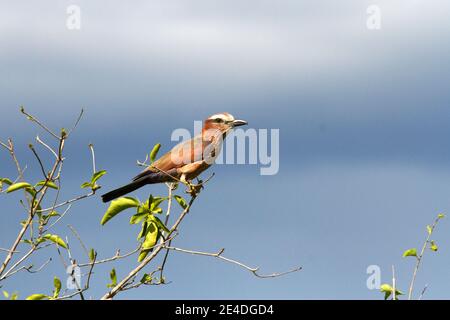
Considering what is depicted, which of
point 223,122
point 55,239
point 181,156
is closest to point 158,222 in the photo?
point 55,239

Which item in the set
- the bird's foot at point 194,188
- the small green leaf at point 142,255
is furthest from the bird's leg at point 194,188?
the small green leaf at point 142,255

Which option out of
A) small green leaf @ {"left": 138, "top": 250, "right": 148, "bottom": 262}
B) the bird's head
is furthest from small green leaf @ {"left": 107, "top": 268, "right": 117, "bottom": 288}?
the bird's head

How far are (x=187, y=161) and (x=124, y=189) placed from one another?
90cm

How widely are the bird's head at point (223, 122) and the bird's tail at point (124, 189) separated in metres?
1.42

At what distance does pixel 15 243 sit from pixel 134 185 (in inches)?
119

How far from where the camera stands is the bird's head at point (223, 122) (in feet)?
29.6

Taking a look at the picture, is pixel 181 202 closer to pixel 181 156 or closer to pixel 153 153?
pixel 153 153

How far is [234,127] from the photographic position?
9.13m

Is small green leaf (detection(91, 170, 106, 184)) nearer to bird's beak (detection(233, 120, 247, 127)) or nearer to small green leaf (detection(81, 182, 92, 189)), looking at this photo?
small green leaf (detection(81, 182, 92, 189))

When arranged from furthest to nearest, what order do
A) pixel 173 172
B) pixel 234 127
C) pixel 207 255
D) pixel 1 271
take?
pixel 234 127 < pixel 173 172 < pixel 207 255 < pixel 1 271

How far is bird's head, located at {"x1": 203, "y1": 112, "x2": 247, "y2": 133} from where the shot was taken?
355 inches

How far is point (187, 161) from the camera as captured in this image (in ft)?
26.8
